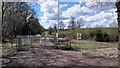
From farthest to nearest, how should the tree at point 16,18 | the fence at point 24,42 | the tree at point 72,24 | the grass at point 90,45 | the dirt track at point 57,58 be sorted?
1. the grass at point 90,45
2. the tree at point 72,24
3. the fence at point 24,42
4. the dirt track at point 57,58
5. the tree at point 16,18

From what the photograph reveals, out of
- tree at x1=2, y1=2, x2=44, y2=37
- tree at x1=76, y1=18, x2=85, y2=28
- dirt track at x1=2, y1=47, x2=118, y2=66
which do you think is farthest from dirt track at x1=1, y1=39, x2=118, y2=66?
tree at x1=76, y1=18, x2=85, y2=28

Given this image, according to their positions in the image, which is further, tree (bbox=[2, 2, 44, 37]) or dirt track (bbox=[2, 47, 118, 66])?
dirt track (bbox=[2, 47, 118, 66])

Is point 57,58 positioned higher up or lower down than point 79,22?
lower down

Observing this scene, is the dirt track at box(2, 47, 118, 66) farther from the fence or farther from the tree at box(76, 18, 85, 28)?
the tree at box(76, 18, 85, 28)

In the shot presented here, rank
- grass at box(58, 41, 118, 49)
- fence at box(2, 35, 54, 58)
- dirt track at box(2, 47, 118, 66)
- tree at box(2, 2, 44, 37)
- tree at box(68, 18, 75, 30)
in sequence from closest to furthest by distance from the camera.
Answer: tree at box(2, 2, 44, 37), dirt track at box(2, 47, 118, 66), fence at box(2, 35, 54, 58), tree at box(68, 18, 75, 30), grass at box(58, 41, 118, 49)

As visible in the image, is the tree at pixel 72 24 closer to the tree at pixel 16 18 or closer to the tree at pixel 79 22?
the tree at pixel 79 22

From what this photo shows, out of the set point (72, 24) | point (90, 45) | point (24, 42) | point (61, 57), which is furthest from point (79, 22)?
point (24, 42)

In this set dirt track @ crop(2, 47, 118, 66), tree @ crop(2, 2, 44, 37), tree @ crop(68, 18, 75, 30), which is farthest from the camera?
tree @ crop(68, 18, 75, 30)

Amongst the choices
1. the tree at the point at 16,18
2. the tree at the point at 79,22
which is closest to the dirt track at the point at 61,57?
the tree at the point at 16,18

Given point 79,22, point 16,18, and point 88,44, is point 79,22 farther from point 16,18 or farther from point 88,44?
point 16,18

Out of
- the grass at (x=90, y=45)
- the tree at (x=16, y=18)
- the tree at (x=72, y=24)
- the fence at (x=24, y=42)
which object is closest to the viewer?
the tree at (x=16, y=18)

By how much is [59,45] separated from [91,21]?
88cm

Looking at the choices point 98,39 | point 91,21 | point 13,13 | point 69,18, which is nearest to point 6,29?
point 13,13

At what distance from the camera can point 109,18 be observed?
13.4ft
